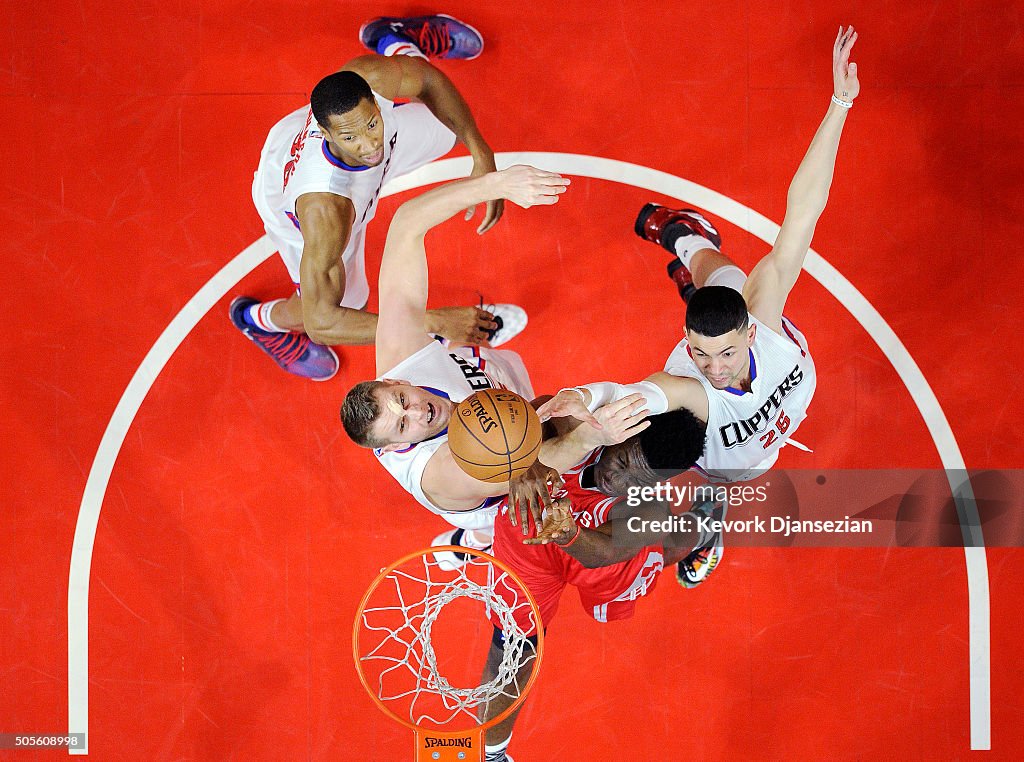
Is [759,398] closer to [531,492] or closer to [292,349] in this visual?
[531,492]

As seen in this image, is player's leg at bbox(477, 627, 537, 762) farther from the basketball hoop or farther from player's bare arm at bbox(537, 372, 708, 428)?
player's bare arm at bbox(537, 372, 708, 428)

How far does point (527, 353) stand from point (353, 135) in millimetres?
1863

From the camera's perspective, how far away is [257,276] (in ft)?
17.9

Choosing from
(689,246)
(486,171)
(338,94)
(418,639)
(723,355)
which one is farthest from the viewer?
(418,639)

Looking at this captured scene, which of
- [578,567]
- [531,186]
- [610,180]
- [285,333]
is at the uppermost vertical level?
[610,180]

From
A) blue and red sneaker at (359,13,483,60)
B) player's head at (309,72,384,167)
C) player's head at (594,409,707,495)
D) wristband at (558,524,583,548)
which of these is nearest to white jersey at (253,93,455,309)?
player's head at (309,72,384,167)

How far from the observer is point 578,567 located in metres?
4.37

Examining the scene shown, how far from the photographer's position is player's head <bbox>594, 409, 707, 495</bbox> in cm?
416

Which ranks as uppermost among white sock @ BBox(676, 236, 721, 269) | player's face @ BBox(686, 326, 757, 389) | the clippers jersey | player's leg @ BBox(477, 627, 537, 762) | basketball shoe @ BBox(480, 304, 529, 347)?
white sock @ BBox(676, 236, 721, 269)

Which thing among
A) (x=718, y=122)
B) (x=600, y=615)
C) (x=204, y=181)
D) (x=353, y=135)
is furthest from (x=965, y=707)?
(x=204, y=181)

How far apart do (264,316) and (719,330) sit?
2.94m

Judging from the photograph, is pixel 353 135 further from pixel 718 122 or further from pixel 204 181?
pixel 718 122

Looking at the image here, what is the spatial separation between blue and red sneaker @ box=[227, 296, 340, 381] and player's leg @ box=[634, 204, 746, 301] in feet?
7.17

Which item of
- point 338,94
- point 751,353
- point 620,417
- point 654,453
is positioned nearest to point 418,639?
point 654,453
